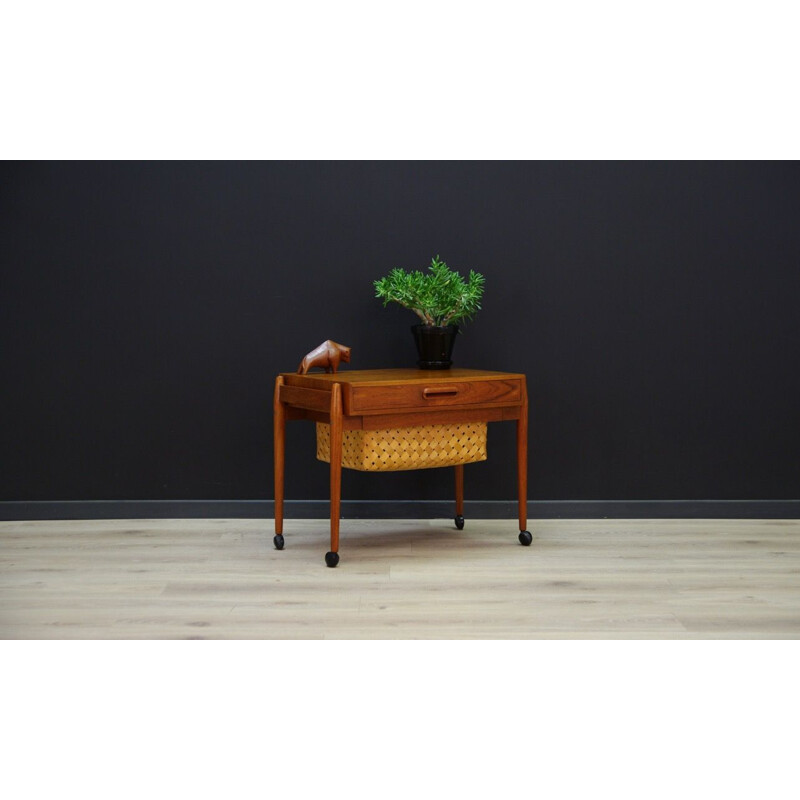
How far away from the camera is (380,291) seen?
12.9 ft

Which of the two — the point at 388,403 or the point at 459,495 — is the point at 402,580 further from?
the point at 459,495

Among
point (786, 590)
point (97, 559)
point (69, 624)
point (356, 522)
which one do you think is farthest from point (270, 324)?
point (786, 590)

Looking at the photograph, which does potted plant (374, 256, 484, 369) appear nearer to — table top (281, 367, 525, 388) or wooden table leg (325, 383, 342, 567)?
table top (281, 367, 525, 388)

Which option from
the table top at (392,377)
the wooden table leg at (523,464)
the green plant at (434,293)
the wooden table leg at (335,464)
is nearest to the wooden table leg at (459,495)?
the wooden table leg at (523,464)

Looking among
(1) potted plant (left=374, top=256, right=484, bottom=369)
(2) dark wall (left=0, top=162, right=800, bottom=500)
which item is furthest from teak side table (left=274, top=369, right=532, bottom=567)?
(2) dark wall (left=0, top=162, right=800, bottom=500)

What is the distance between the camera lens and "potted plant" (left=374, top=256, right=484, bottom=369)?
3889 millimetres

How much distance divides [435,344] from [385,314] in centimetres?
42

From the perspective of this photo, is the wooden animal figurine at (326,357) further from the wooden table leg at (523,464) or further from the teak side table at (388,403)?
the wooden table leg at (523,464)

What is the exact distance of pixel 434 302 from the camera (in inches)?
153

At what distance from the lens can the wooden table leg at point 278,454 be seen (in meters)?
3.79

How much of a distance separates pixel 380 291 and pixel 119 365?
3.71 feet

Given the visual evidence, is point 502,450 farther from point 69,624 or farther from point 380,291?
point 69,624

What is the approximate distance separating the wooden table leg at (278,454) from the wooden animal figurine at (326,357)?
0.38ft

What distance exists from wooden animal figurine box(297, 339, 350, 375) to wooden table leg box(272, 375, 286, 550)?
115 millimetres
